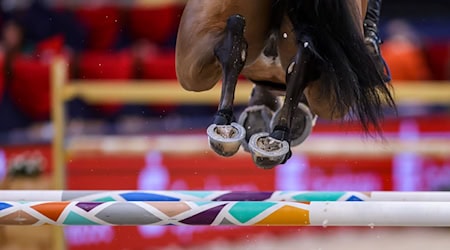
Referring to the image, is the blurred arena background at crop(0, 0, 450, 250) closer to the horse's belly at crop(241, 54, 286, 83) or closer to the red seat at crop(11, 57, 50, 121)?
the red seat at crop(11, 57, 50, 121)

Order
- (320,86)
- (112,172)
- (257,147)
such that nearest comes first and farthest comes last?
(257,147)
(320,86)
(112,172)

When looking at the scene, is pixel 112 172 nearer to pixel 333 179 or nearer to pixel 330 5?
pixel 333 179

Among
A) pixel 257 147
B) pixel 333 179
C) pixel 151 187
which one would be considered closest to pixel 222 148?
pixel 257 147

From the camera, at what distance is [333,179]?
5309 millimetres

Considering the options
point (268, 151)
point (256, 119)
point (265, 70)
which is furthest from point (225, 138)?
point (256, 119)

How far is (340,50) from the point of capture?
2736 millimetres

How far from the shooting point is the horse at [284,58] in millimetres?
2652

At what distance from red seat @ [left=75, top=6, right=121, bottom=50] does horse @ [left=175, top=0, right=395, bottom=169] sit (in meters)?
3.45

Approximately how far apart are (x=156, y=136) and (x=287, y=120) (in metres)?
3.13

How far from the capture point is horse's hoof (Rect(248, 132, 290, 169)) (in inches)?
101

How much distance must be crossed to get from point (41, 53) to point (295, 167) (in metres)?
1.98

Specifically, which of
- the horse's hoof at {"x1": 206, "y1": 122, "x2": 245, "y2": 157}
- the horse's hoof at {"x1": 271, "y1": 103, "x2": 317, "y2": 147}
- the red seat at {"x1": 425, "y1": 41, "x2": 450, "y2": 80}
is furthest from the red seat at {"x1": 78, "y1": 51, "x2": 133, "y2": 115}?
the horse's hoof at {"x1": 206, "y1": 122, "x2": 245, "y2": 157}

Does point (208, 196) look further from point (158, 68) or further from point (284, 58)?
point (158, 68)

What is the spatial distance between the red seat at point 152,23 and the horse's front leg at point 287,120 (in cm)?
378
